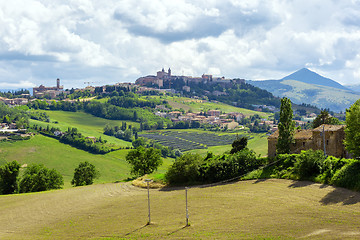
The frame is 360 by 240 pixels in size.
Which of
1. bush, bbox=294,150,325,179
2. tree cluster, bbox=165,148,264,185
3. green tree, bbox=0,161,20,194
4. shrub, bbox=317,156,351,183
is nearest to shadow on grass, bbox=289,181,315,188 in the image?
bush, bbox=294,150,325,179

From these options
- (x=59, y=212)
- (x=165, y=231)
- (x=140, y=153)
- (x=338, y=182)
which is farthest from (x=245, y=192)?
(x=140, y=153)

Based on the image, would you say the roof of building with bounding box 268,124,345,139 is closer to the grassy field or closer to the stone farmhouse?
the stone farmhouse

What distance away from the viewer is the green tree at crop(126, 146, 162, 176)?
86562mm

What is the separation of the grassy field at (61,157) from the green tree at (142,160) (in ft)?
140

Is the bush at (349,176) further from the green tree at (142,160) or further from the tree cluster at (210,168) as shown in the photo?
the green tree at (142,160)

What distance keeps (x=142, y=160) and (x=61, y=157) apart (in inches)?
3253

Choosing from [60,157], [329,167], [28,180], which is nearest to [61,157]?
[60,157]

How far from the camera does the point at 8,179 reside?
276 feet

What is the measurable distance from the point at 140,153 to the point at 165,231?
172 feet

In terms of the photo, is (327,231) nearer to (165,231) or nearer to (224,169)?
(165,231)

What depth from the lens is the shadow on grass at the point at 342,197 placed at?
38.3m

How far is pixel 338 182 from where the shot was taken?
43812 millimetres

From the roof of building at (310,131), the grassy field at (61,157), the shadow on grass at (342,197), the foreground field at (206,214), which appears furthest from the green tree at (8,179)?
the shadow on grass at (342,197)

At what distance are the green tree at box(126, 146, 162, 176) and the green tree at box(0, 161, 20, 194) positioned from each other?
27873mm
